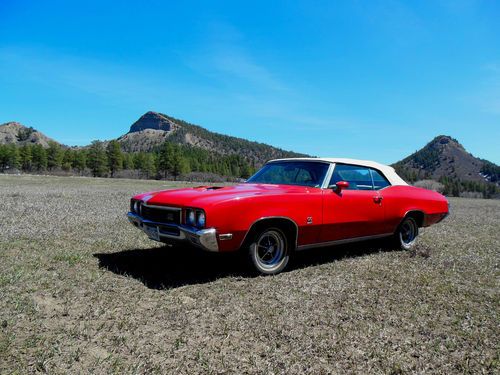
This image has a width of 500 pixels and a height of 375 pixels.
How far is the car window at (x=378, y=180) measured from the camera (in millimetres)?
6477

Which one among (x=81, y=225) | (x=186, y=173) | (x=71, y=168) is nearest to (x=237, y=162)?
(x=186, y=173)

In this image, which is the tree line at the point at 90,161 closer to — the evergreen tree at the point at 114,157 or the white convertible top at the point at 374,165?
the evergreen tree at the point at 114,157

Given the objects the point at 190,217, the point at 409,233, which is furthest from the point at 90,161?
the point at 190,217

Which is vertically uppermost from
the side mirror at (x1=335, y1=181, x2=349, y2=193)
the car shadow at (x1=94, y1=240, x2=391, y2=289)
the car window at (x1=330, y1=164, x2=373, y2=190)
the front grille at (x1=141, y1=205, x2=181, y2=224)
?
the car window at (x1=330, y1=164, x2=373, y2=190)

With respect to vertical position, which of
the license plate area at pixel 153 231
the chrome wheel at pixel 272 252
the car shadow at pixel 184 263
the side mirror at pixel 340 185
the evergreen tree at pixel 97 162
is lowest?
the car shadow at pixel 184 263

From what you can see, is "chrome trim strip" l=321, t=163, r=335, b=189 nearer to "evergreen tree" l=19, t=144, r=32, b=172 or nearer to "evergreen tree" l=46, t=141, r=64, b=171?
"evergreen tree" l=46, t=141, r=64, b=171

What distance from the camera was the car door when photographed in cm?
551

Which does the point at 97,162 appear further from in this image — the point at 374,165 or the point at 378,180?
the point at 378,180

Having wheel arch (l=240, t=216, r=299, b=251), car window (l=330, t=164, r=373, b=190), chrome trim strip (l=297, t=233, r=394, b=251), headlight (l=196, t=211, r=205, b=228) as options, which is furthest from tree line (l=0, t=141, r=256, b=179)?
headlight (l=196, t=211, r=205, b=228)

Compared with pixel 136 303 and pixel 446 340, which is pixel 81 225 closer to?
pixel 136 303

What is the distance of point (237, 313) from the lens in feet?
12.5

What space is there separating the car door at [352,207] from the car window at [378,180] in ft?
0.34

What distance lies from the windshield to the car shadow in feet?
4.43

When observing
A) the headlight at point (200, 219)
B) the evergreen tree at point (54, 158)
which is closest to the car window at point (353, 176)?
the headlight at point (200, 219)
